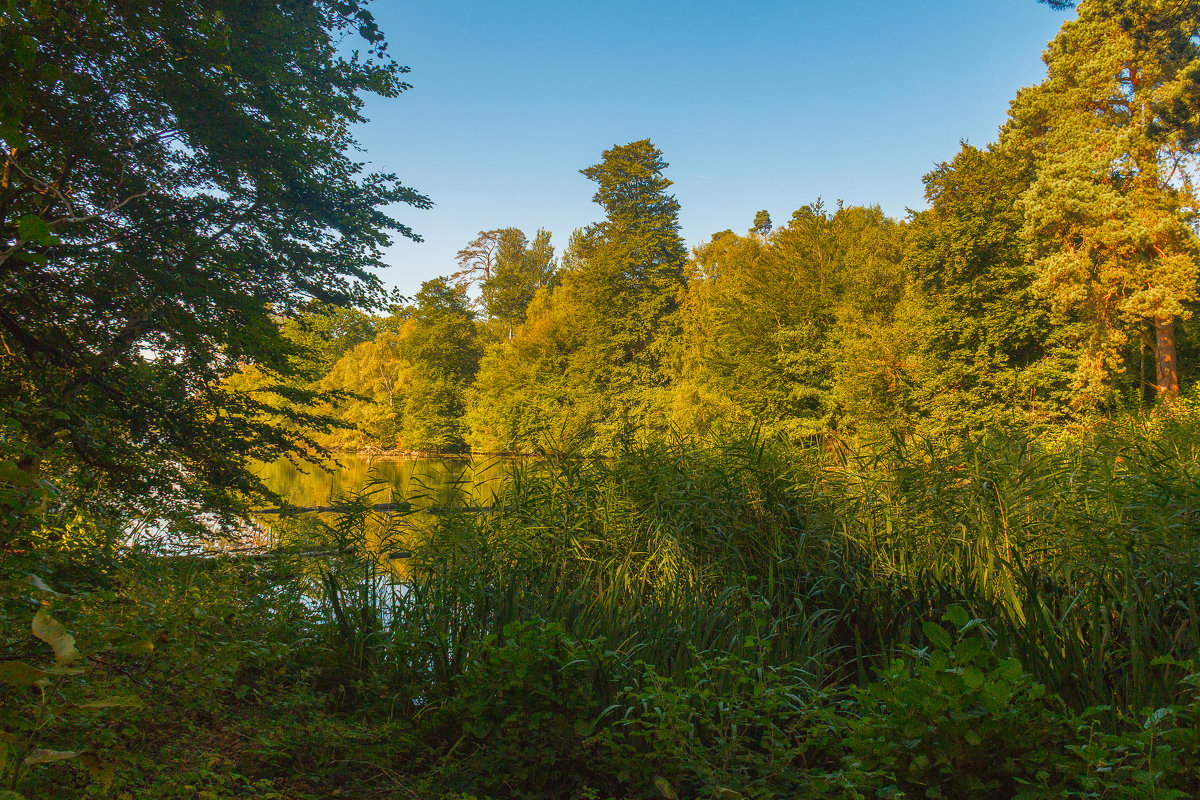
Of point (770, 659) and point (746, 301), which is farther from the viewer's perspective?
point (746, 301)

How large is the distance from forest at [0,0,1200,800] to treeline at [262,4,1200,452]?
1256 millimetres

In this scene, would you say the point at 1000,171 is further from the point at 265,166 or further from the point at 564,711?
the point at 564,711

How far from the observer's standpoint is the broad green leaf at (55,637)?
41.6 inches

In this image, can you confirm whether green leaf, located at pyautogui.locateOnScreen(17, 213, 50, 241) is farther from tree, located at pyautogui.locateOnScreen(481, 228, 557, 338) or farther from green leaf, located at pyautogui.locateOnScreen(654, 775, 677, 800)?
tree, located at pyautogui.locateOnScreen(481, 228, 557, 338)

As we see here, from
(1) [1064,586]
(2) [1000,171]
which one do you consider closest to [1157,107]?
(2) [1000,171]

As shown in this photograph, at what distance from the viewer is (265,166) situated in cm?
750

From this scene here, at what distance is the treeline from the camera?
16.0 m

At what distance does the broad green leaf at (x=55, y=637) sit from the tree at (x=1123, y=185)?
19.6 metres

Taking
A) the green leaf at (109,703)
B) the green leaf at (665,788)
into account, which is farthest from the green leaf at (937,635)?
the green leaf at (109,703)

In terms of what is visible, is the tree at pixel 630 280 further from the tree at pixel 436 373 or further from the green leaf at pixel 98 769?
the green leaf at pixel 98 769

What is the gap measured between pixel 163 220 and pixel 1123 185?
20515 mm

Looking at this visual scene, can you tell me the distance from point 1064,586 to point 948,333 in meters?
17.4

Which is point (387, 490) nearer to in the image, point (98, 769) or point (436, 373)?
point (98, 769)

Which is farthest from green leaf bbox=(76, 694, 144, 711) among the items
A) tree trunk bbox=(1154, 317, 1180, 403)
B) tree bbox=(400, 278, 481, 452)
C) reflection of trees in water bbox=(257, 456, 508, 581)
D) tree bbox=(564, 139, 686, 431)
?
tree bbox=(400, 278, 481, 452)
